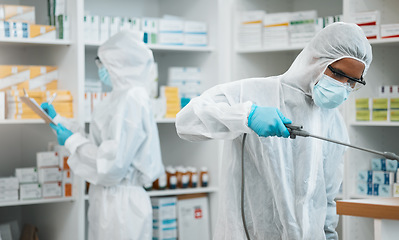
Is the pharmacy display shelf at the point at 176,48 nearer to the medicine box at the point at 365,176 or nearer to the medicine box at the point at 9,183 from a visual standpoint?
the medicine box at the point at 9,183

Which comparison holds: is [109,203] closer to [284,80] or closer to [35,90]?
[35,90]

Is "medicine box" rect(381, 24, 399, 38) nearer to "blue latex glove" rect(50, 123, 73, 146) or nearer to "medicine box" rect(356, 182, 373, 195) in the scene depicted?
"medicine box" rect(356, 182, 373, 195)

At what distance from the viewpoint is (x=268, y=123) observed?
1680 mm

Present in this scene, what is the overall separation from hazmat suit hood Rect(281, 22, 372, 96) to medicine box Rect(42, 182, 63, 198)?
1794 millimetres

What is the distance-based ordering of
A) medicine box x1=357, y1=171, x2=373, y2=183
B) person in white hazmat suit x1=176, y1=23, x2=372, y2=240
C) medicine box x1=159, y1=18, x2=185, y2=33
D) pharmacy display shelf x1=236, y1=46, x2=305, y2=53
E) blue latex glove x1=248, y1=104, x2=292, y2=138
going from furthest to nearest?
medicine box x1=159, y1=18, x2=185, y2=33 → pharmacy display shelf x1=236, y1=46, x2=305, y2=53 → medicine box x1=357, y1=171, x2=373, y2=183 → person in white hazmat suit x1=176, y1=23, x2=372, y2=240 → blue latex glove x1=248, y1=104, x2=292, y2=138

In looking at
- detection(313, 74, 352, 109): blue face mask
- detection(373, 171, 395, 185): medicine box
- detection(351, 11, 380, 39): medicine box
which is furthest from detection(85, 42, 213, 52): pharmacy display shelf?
detection(313, 74, 352, 109): blue face mask

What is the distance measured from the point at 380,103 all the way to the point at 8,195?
2254mm

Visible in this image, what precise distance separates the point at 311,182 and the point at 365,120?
4.52ft

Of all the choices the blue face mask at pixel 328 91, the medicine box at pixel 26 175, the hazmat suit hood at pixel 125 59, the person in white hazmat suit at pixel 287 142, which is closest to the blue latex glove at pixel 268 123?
the person in white hazmat suit at pixel 287 142

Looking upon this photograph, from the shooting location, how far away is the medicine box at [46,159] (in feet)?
10.5

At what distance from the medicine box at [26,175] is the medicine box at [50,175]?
0.12 ft

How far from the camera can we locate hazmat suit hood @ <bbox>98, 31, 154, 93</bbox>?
295 cm

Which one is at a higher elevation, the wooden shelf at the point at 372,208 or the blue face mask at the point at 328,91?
the blue face mask at the point at 328,91

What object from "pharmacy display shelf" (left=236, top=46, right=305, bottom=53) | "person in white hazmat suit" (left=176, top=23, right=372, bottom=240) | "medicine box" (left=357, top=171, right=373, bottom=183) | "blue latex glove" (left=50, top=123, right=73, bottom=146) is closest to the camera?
"person in white hazmat suit" (left=176, top=23, right=372, bottom=240)
